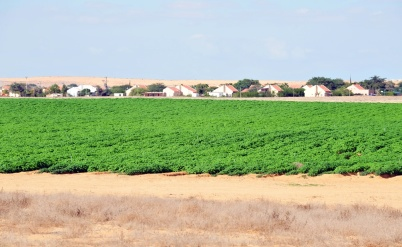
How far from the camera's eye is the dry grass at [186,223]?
14898 millimetres

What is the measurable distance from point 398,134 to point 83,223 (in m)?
25.1

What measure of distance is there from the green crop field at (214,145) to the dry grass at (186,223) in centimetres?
1122

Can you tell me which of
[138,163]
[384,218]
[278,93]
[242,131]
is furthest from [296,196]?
[278,93]

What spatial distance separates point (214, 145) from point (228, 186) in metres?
11.2

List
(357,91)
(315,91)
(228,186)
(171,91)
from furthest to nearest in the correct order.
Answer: (171,91)
(357,91)
(315,91)
(228,186)

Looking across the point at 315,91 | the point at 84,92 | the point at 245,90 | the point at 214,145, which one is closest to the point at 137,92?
the point at 84,92

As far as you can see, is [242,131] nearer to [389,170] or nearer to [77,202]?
[389,170]

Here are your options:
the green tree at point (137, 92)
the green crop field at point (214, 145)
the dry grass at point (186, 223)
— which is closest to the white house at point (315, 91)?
the green tree at point (137, 92)

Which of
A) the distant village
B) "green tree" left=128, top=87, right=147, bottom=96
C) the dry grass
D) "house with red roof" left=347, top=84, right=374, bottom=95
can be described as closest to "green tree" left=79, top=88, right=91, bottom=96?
the distant village

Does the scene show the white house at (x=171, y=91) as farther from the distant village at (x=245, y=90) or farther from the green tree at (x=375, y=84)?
the green tree at (x=375, y=84)

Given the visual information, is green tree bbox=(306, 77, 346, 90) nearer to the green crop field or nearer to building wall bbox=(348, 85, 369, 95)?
building wall bbox=(348, 85, 369, 95)

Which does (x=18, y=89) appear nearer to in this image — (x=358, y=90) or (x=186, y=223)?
(x=358, y=90)

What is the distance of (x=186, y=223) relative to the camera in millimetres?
16469

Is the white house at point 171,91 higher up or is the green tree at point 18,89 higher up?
the green tree at point 18,89
